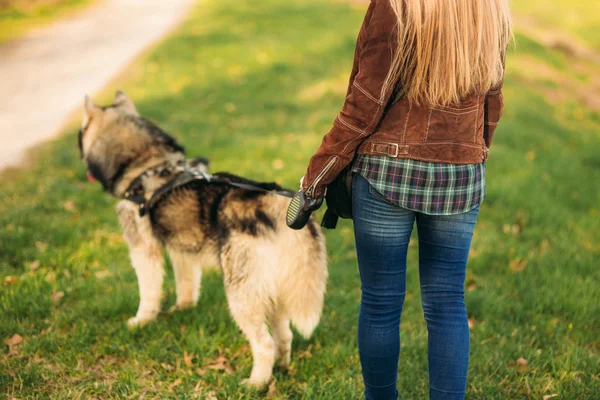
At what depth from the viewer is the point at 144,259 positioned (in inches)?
142

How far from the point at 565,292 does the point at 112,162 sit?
343cm

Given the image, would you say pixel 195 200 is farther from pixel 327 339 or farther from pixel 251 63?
pixel 251 63

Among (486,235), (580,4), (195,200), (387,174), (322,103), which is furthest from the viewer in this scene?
(580,4)

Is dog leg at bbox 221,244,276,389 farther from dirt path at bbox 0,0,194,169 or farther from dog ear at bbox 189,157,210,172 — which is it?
dirt path at bbox 0,0,194,169

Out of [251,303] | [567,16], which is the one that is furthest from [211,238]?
[567,16]

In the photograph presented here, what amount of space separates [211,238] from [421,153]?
1.49 metres

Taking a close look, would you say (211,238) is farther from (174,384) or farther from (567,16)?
(567,16)

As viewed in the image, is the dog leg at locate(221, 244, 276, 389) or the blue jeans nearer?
A: the blue jeans

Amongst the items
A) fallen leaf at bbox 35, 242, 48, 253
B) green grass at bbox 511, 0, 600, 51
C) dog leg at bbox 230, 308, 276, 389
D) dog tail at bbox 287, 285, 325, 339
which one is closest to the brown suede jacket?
dog tail at bbox 287, 285, 325, 339

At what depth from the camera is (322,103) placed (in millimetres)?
9688

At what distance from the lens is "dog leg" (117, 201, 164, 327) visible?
358 cm

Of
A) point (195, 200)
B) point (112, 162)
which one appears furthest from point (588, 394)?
point (112, 162)

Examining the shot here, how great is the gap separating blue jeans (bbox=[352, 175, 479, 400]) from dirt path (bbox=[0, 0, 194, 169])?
567 centimetres

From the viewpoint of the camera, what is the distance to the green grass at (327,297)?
316cm
